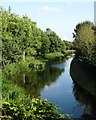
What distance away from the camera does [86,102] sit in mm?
28953

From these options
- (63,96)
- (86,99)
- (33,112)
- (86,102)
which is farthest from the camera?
(63,96)

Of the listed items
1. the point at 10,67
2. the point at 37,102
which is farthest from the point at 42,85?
the point at 37,102

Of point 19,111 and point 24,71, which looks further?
point 24,71

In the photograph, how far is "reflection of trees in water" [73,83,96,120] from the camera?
78.0 ft

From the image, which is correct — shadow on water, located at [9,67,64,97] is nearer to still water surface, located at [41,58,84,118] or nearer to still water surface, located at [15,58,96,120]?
still water surface, located at [15,58,96,120]

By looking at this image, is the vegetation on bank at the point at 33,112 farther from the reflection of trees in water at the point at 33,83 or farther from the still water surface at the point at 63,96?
the reflection of trees in water at the point at 33,83

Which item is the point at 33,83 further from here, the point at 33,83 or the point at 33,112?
the point at 33,112

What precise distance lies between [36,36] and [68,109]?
46.0 meters

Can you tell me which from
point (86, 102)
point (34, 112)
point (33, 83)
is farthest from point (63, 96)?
point (34, 112)

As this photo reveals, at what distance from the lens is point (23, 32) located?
186ft

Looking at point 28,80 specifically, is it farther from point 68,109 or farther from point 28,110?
point 28,110

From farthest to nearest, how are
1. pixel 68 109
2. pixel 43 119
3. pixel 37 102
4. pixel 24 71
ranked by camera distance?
pixel 24 71 → pixel 68 109 → pixel 37 102 → pixel 43 119

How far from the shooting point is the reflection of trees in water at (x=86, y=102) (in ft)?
78.0

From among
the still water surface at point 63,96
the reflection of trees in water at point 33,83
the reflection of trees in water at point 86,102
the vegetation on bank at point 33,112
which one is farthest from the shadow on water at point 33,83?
the vegetation on bank at point 33,112
